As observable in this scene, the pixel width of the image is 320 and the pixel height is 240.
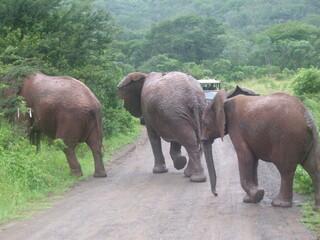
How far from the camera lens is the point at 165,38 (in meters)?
69.1

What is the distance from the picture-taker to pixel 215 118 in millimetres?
9336

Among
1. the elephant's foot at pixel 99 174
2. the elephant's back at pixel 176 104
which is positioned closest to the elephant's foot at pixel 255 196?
the elephant's back at pixel 176 104

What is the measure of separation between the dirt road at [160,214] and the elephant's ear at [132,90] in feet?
9.13

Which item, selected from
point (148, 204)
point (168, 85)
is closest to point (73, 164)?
point (168, 85)

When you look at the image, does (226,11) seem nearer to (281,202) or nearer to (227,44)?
(227,44)

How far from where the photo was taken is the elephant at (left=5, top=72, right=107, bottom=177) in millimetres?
11758

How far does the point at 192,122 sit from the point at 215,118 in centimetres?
215

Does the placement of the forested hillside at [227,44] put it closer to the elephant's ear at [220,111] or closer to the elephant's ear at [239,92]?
the elephant's ear at [239,92]

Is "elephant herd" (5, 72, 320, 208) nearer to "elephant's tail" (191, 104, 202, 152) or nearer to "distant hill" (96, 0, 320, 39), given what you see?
"elephant's tail" (191, 104, 202, 152)

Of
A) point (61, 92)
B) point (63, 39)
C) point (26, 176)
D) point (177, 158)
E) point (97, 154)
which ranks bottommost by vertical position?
point (177, 158)

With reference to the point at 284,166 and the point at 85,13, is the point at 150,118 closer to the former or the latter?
the point at 284,166

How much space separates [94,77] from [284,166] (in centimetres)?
964

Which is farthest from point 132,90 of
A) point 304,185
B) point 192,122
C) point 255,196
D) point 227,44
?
point 227,44

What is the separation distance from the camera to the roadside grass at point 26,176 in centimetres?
879
